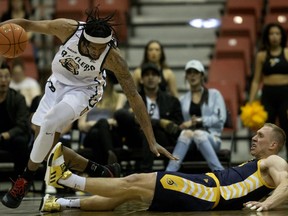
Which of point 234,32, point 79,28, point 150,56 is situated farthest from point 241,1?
point 79,28

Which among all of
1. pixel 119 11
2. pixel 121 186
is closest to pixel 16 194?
pixel 121 186

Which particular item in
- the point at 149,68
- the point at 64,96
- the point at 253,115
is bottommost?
the point at 253,115

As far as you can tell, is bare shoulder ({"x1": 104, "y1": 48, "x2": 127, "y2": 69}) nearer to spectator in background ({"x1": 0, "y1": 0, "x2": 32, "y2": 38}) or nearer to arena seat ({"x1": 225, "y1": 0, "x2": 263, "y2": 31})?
spectator in background ({"x1": 0, "y1": 0, "x2": 32, "y2": 38})

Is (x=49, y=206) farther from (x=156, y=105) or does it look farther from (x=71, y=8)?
(x=71, y=8)

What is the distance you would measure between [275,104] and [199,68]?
1.00 m

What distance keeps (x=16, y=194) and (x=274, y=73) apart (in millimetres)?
3922

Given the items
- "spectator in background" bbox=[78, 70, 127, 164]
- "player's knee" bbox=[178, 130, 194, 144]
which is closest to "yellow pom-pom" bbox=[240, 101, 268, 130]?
"player's knee" bbox=[178, 130, 194, 144]

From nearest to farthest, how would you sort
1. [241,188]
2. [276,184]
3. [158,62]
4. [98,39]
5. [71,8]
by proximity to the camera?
[276,184], [241,188], [98,39], [158,62], [71,8]

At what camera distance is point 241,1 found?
39.1 ft

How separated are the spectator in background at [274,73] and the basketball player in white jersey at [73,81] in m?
2.94

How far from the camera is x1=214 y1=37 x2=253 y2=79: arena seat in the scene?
35.6 feet

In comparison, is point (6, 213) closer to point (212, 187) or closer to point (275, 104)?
point (212, 187)

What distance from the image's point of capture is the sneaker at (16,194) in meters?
6.20

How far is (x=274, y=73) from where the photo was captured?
9.11 m
